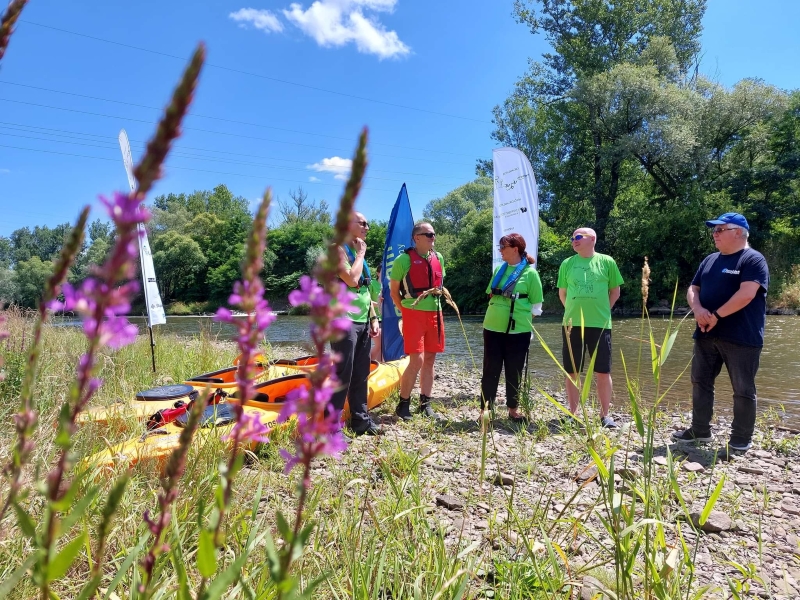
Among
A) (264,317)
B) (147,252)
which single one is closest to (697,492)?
(264,317)

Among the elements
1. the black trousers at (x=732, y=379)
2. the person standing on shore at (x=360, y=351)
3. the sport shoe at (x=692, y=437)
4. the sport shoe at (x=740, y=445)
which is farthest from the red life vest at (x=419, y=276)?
the sport shoe at (x=740, y=445)

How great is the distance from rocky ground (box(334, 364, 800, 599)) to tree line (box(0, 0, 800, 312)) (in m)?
14.4

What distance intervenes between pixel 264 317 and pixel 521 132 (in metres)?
35.5

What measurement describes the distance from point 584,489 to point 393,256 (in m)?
4.77

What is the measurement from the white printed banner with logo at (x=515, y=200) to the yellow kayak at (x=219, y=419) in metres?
2.32

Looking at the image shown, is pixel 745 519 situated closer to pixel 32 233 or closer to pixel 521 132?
pixel 521 132

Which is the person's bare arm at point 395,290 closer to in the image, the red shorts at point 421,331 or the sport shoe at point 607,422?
the red shorts at point 421,331

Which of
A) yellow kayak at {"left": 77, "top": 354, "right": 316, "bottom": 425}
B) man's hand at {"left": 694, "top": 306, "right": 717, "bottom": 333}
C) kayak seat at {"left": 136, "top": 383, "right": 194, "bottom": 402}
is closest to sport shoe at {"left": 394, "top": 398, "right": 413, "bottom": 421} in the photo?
yellow kayak at {"left": 77, "top": 354, "right": 316, "bottom": 425}

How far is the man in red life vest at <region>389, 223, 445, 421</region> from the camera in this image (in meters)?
5.18

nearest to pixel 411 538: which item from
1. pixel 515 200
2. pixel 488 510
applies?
pixel 488 510

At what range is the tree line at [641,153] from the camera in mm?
23453

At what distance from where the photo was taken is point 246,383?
0.61m

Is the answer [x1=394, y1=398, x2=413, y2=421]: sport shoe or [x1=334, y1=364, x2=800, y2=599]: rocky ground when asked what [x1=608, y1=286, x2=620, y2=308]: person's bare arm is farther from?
[x1=394, y1=398, x2=413, y2=421]: sport shoe

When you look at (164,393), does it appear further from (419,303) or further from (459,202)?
(459,202)
